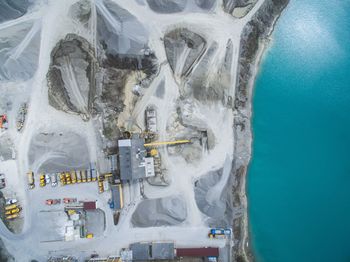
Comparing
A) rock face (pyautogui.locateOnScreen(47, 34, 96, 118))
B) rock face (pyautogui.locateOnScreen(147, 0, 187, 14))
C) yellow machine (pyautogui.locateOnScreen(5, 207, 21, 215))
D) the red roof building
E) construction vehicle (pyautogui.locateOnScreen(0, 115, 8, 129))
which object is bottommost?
the red roof building

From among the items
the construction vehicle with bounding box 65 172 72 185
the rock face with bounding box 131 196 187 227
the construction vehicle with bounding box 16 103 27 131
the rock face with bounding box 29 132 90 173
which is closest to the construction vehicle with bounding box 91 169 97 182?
the rock face with bounding box 29 132 90 173

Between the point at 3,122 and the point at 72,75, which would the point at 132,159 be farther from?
the point at 3,122

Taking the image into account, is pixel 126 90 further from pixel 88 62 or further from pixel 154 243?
pixel 154 243

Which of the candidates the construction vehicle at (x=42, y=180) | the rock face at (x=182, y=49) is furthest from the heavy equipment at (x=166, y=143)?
Answer: the construction vehicle at (x=42, y=180)

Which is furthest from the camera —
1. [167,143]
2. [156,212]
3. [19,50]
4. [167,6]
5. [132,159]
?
[156,212]

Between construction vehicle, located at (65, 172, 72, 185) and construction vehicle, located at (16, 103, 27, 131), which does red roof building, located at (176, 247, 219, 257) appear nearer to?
construction vehicle, located at (65, 172, 72, 185)

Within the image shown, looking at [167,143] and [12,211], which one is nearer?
[12,211]

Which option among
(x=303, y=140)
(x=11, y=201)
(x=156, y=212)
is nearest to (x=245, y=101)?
(x=303, y=140)
